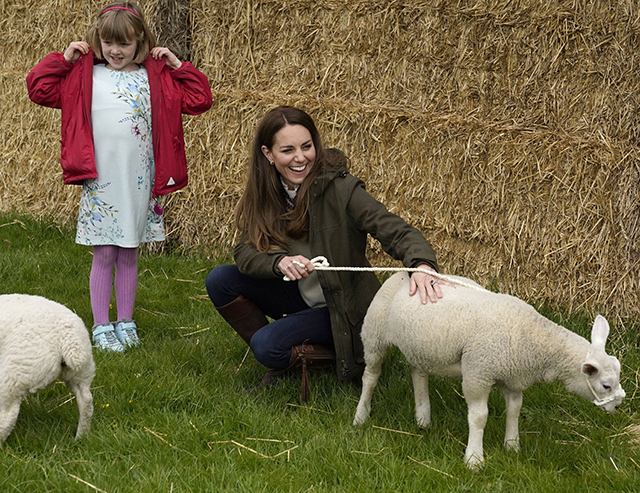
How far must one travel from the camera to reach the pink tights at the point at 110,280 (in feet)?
15.8

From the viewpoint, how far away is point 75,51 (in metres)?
4.59

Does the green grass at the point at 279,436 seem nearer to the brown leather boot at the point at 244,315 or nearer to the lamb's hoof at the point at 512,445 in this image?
the lamb's hoof at the point at 512,445

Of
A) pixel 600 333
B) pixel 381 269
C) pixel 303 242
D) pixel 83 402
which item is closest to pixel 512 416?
pixel 600 333

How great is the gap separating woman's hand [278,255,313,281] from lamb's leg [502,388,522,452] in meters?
1.13

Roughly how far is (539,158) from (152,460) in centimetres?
331

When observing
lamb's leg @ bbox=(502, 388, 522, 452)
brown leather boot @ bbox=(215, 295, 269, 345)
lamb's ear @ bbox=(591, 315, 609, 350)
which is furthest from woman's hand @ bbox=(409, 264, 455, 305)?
brown leather boot @ bbox=(215, 295, 269, 345)

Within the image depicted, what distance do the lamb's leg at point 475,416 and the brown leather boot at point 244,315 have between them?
157 cm

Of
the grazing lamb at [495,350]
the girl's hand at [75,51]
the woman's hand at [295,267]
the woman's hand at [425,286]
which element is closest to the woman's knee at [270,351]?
the woman's hand at [295,267]

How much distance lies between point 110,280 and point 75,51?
150cm

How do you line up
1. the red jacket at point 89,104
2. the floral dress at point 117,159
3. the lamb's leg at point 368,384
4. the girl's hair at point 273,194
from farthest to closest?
the floral dress at point 117,159, the red jacket at point 89,104, the girl's hair at point 273,194, the lamb's leg at point 368,384

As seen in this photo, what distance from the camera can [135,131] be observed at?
187 inches

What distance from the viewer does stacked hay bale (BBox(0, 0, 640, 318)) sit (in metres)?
4.78

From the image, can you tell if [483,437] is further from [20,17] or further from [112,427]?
[20,17]

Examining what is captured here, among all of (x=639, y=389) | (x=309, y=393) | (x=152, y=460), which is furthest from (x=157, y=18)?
(x=639, y=389)
